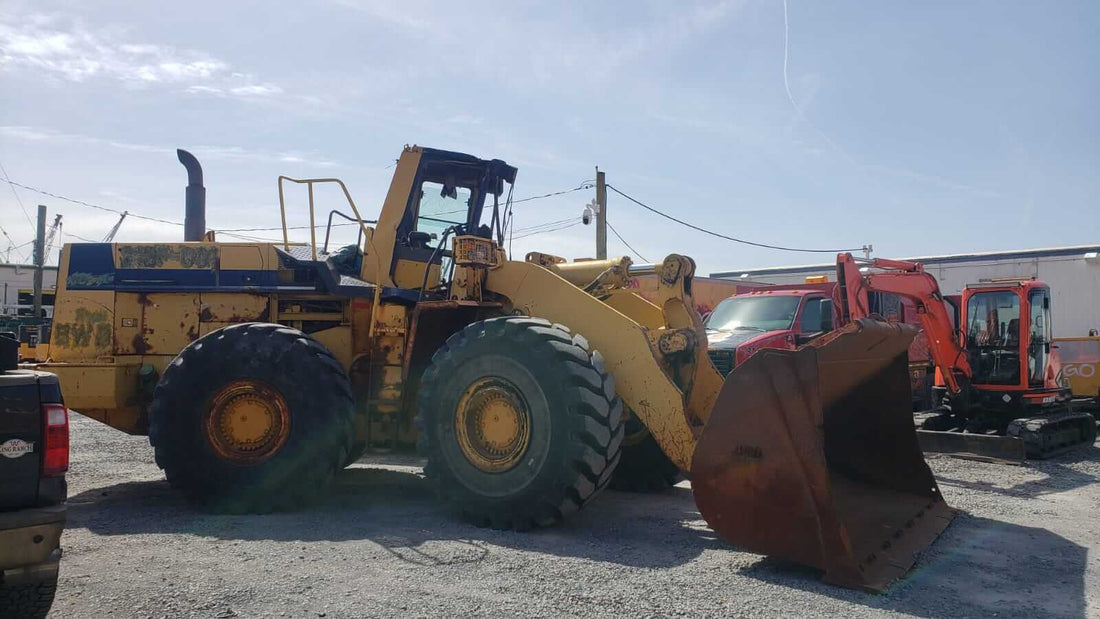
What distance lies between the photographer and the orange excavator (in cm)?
1146

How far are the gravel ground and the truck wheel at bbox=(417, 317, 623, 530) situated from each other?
29 cm

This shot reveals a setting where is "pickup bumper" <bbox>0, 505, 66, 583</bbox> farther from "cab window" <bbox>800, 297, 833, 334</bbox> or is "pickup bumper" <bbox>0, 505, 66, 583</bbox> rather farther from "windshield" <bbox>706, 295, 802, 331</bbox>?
"cab window" <bbox>800, 297, 833, 334</bbox>

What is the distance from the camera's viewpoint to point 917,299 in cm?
1181

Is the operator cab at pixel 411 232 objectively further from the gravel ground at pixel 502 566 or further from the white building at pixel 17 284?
the white building at pixel 17 284

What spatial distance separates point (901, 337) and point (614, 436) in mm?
2551

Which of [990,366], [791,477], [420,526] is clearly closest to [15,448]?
[420,526]

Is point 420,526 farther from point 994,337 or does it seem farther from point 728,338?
point 994,337

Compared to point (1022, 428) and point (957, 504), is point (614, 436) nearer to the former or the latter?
point (957, 504)

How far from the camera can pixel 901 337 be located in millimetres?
6445

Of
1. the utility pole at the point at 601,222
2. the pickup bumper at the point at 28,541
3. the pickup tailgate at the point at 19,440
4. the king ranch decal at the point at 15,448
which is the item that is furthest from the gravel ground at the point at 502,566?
the utility pole at the point at 601,222

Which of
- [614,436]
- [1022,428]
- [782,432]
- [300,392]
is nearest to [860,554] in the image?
[782,432]

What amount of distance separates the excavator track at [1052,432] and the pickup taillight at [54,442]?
1156cm

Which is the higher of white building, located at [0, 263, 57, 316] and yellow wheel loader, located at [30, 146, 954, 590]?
white building, located at [0, 263, 57, 316]

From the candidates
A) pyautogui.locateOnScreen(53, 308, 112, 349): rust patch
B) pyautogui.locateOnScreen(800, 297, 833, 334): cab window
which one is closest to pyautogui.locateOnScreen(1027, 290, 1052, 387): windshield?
pyautogui.locateOnScreen(800, 297, 833, 334): cab window
